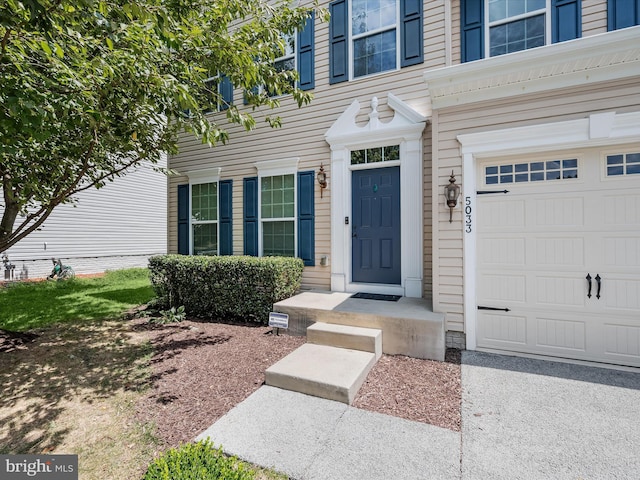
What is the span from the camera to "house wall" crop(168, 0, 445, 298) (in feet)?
15.6

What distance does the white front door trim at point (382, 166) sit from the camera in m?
4.77

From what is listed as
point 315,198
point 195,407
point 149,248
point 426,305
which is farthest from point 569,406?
point 149,248

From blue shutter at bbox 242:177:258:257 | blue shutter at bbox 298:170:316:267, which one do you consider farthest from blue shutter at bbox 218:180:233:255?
blue shutter at bbox 298:170:316:267

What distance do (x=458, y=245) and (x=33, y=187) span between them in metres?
5.53

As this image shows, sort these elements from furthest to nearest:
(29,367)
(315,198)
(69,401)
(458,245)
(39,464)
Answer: (315,198)
(458,245)
(29,367)
(69,401)
(39,464)

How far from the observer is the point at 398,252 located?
497 centimetres

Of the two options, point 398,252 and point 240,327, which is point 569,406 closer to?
point 398,252

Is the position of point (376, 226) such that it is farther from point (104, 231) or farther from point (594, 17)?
point (104, 231)

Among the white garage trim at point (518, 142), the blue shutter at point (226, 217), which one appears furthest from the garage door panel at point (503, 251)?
the blue shutter at point (226, 217)

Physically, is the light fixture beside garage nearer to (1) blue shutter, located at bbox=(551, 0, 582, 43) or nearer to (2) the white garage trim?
(2) the white garage trim

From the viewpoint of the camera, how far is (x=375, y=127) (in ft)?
16.5

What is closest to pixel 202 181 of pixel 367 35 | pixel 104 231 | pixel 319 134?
pixel 319 134

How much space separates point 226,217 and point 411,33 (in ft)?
15.7

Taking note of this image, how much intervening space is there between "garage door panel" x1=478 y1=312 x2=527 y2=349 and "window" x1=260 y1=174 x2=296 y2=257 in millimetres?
3369
